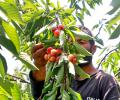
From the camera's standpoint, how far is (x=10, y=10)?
0.89 metres

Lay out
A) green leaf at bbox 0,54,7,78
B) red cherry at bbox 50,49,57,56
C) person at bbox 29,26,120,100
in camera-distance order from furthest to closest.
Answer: person at bbox 29,26,120,100 → red cherry at bbox 50,49,57,56 → green leaf at bbox 0,54,7,78

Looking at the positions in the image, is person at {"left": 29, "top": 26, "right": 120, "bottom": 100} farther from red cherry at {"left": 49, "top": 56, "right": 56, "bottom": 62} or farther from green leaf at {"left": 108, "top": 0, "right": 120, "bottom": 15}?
green leaf at {"left": 108, "top": 0, "right": 120, "bottom": 15}

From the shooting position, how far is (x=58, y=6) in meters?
1.93

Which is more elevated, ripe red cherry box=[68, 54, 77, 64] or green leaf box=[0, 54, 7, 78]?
green leaf box=[0, 54, 7, 78]

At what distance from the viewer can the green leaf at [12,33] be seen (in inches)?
34.4

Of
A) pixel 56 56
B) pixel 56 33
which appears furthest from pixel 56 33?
pixel 56 56

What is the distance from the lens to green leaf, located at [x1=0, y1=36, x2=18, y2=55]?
2.83 ft

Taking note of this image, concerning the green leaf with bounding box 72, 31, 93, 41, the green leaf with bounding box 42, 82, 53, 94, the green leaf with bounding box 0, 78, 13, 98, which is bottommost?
the green leaf with bounding box 42, 82, 53, 94

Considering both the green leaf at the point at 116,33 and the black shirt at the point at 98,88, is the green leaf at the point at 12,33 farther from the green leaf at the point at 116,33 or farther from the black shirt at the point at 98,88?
the black shirt at the point at 98,88

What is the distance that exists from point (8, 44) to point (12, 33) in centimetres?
4

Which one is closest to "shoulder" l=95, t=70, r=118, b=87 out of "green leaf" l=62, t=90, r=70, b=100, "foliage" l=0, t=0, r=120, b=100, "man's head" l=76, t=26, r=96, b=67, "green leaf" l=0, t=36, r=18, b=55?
"man's head" l=76, t=26, r=96, b=67

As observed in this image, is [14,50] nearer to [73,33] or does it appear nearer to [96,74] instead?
[73,33]

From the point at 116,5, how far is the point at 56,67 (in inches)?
32.4

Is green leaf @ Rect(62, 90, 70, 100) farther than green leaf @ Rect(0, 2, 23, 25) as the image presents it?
Yes
